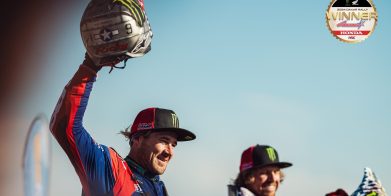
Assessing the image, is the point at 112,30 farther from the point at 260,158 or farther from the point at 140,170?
the point at 260,158

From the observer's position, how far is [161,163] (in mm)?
6730

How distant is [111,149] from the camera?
6.64m

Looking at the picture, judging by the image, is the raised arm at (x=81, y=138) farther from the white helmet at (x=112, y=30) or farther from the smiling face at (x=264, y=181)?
the smiling face at (x=264, y=181)

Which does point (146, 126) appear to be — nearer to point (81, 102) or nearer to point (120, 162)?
point (120, 162)

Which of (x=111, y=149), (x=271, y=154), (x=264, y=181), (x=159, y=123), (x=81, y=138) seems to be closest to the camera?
(x=81, y=138)

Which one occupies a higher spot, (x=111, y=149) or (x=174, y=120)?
(x=174, y=120)

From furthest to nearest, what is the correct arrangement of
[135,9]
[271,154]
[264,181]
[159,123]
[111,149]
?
[159,123], [111,149], [271,154], [264,181], [135,9]

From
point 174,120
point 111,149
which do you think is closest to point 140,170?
point 111,149

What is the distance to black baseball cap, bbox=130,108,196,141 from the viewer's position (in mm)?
6770

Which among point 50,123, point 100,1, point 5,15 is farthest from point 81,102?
point 5,15

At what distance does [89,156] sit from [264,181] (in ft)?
5.25

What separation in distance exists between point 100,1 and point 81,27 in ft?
0.87

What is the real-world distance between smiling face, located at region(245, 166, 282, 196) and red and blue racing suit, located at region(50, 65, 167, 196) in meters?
0.94

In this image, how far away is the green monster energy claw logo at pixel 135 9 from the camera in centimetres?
573
